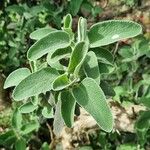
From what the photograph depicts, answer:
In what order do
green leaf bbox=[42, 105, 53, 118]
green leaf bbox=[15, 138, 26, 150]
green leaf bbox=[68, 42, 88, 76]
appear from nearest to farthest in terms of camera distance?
green leaf bbox=[68, 42, 88, 76]
green leaf bbox=[42, 105, 53, 118]
green leaf bbox=[15, 138, 26, 150]

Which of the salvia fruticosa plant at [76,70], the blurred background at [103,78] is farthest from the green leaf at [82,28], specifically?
the blurred background at [103,78]

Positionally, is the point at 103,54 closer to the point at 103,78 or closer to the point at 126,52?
the point at 103,78

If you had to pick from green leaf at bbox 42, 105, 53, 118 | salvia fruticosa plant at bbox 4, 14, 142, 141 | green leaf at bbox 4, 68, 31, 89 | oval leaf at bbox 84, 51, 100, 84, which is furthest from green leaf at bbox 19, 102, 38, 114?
oval leaf at bbox 84, 51, 100, 84

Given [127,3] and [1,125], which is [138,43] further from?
[1,125]

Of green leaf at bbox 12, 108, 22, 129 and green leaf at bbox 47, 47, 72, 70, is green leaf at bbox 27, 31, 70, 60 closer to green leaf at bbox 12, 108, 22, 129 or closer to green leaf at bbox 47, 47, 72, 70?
green leaf at bbox 47, 47, 72, 70

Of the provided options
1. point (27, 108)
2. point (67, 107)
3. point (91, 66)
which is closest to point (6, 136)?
A: point (27, 108)

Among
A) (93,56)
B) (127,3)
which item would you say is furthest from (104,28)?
(127,3)
